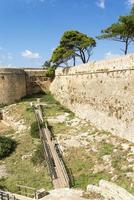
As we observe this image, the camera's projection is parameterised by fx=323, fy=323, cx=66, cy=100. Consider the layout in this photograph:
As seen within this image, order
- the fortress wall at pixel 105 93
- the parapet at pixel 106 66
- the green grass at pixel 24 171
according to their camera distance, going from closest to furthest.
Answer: the green grass at pixel 24 171, the parapet at pixel 106 66, the fortress wall at pixel 105 93

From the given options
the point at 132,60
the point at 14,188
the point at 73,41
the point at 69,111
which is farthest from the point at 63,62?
the point at 14,188

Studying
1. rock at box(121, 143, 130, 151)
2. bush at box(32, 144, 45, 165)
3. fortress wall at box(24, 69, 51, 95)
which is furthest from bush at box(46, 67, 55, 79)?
rock at box(121, 143, 130, 151)

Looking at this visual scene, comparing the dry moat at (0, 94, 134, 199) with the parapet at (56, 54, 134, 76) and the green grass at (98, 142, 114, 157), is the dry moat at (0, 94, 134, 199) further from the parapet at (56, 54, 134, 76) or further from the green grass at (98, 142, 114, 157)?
the parapet at (56, 54, 134, 76)

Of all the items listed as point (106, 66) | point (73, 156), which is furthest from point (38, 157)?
point (106, 66)

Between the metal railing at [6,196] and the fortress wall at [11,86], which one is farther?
the fortress wall at [11,86]

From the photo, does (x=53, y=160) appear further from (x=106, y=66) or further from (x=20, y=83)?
(x=20, y=83)

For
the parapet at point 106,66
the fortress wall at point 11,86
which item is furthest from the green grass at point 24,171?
the fortress wall at point 11,86

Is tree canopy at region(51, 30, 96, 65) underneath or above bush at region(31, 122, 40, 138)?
above

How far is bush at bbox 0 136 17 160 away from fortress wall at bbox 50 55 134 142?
6.63 meters

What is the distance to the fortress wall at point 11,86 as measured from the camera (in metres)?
37.6

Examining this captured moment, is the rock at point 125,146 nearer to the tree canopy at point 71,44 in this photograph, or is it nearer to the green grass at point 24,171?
the green grass at point 24,171

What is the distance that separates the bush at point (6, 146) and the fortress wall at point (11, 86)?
12159mm

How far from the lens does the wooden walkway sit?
18.3 meters

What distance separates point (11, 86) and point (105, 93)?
16.8 m
